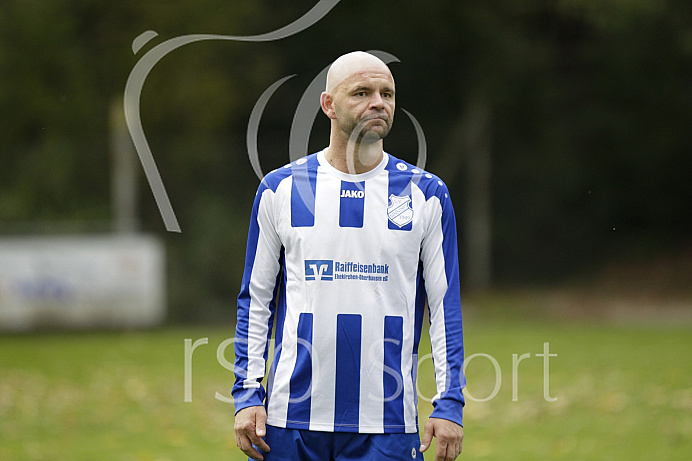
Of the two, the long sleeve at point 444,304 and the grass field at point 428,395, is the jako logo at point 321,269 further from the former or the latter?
the grass field at point 428,395

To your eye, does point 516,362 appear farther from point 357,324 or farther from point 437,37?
point 437,37

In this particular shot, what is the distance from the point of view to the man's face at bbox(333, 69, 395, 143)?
3.03 meters

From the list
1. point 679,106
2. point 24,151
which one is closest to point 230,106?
point 24,151

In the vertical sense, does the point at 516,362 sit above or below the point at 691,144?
below

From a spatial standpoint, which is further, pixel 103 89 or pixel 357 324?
pixel 103 89

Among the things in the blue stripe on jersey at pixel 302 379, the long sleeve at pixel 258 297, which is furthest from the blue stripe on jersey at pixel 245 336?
the blue stripe on jersey at pixel 302 379

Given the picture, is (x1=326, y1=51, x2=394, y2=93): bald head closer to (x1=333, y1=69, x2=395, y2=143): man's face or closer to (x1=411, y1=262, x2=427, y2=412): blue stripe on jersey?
(x1=333, y1=69, x2=395, y2=143): man's face

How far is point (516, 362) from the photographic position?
1149cm

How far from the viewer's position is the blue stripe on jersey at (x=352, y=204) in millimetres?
3139

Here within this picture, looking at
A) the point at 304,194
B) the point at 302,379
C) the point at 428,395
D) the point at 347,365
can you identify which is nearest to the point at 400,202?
the point at 304,194

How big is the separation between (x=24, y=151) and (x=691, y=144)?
49.4 feet

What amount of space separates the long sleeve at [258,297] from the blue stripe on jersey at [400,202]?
409 mm

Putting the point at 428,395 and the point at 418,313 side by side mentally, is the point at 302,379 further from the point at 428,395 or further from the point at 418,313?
the point at 428,395

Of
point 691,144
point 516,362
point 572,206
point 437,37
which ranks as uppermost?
point 437,37
